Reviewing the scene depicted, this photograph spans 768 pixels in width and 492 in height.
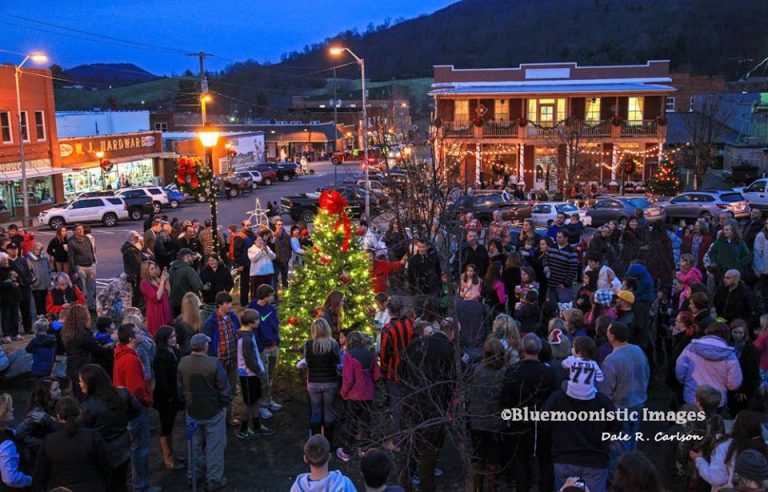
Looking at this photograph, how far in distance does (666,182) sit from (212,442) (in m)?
33.9

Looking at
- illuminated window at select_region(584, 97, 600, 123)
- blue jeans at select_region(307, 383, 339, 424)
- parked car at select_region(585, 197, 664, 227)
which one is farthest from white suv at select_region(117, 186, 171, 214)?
blue jeans at select_region(307, 383, 339, 424)

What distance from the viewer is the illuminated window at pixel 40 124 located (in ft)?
123

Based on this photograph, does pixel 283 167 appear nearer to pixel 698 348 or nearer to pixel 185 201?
pixel 185 201

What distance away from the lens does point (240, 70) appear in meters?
153

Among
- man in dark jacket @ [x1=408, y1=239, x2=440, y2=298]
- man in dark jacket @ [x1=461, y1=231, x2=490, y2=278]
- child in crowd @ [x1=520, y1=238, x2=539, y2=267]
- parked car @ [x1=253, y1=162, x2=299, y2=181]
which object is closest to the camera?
man in dark jacket @ [x1=408, y1=239, x2=440, y2=298]

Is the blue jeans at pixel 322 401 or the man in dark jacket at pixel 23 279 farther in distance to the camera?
the man in dark jacket at pixel 23 279

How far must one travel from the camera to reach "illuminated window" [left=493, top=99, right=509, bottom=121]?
4491 cm

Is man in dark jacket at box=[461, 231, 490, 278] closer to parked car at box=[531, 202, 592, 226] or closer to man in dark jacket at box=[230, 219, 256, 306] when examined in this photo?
man in dark jacket at box=[230, 219, 256, 306]

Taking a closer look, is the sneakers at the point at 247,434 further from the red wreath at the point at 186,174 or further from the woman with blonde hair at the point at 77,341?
A: the red wreath at the point at 186,174

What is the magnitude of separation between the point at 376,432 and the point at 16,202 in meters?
34.2

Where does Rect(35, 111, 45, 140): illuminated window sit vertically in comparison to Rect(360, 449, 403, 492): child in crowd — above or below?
above

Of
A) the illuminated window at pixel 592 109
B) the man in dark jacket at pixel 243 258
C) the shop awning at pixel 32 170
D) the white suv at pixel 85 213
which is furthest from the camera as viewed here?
the illuminated window at pixel 592 109

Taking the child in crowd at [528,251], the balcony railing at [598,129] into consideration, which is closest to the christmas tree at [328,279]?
the child in crowd at [528,251]

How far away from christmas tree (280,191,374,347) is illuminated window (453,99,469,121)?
118 ft
